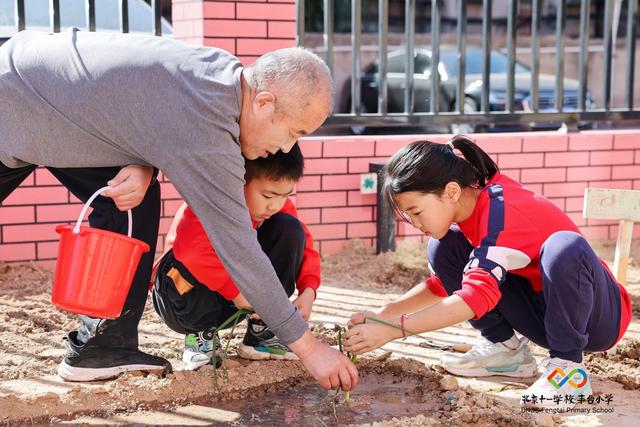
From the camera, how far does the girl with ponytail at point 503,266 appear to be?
2.89 m

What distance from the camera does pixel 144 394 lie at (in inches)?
120

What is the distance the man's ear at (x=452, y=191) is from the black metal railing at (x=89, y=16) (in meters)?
2.43

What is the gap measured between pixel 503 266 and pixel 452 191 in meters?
0.30

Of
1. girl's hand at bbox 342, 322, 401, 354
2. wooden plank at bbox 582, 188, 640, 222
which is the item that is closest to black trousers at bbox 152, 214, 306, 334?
girl's hand at bbox 342, 322, 401, 354

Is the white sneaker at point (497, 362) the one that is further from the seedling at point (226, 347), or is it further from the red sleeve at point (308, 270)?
the seedling at point (226, 347)

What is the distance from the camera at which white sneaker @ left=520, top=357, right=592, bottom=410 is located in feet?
9.84

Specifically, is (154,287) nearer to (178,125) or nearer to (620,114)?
(178,125)

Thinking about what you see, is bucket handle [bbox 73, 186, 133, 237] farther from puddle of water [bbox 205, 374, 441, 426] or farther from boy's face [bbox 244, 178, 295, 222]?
puddle of water [bbox 205, 374, 441, 426]

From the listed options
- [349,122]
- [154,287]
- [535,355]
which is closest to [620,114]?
[349,122]

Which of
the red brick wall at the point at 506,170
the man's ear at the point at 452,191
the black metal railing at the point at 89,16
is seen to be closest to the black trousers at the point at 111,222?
the man's ear at the point at 452,191

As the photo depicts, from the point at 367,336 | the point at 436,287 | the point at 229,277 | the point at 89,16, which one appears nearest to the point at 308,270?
the point at 229,277

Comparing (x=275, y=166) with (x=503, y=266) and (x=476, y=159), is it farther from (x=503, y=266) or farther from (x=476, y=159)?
(x=503, y=266)

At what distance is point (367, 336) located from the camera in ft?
9.40

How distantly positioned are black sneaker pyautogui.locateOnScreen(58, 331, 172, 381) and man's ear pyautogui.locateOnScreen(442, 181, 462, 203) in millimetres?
1145
